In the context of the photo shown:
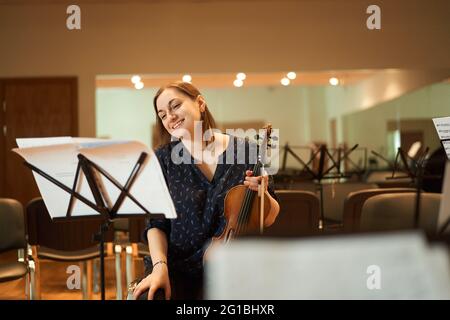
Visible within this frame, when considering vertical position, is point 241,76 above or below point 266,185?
above

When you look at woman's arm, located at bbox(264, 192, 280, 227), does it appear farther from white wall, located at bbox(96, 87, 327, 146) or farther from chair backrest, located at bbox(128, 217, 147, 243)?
white wall, located at bbox(96, 87, 327, 146)

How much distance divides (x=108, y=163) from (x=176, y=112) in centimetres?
46

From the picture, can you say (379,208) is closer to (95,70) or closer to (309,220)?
(309,220)

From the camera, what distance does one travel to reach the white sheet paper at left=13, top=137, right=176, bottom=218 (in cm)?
168

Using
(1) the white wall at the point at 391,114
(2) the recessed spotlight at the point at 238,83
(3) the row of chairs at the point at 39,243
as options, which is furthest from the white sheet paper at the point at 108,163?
(1) the white wall at the point at 391,114

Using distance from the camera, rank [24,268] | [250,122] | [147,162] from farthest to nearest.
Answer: [250,122]
[24,268]
[147,162]

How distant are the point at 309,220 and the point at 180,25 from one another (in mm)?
3720

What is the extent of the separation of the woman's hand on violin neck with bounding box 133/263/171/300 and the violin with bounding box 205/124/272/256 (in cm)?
21

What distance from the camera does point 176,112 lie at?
6.92ft

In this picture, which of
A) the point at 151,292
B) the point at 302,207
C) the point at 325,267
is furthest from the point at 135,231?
the point at 325,267

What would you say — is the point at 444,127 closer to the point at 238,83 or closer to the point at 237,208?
the point at 237,208

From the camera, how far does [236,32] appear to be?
20.6ft

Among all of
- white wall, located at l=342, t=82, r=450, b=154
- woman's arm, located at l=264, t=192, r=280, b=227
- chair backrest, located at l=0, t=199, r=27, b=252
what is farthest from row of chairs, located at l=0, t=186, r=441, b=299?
white wall, located at l=342, t=82, r=450, b=154
